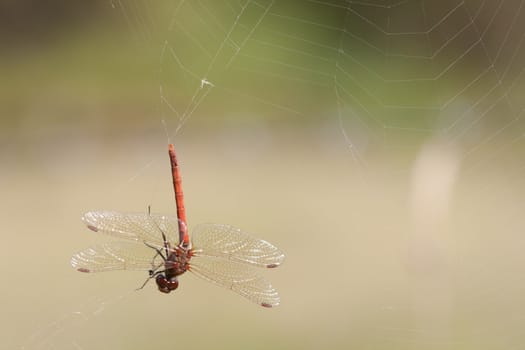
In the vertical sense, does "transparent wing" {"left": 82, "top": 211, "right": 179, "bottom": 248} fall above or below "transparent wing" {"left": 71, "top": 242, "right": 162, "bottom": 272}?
above

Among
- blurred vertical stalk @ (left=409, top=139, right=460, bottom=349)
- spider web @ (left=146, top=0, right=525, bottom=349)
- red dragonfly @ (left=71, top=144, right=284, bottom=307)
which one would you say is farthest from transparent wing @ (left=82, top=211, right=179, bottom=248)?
spider web @ (left=146, top=0, right=525, bottom=349)

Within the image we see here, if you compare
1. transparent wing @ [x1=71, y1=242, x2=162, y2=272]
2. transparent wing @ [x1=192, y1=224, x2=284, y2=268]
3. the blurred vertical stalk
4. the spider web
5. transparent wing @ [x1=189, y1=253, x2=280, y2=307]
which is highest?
the spider web

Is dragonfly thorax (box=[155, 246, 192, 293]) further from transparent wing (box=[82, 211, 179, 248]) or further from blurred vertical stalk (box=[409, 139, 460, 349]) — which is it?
blurred vertical stalk (box=[409, 139, 460, 349])

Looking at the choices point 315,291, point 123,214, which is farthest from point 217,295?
point 123,214

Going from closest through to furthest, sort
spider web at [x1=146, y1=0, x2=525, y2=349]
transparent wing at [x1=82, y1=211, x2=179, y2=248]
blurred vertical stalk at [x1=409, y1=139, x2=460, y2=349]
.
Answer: transparent wing at [x1=82, y1=211, x2=179, y2=248] < blurred vertical stalk at [x1=409, y1=139, x2=460, y2=349] < spider web at [x1=146, y1=0, x2=525, y2=349]

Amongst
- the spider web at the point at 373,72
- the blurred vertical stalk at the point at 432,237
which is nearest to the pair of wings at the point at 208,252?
the blurred vertical stalk at the point at 432,237

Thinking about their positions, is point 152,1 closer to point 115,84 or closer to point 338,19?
point 115,84

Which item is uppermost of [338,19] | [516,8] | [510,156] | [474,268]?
[516,8]
